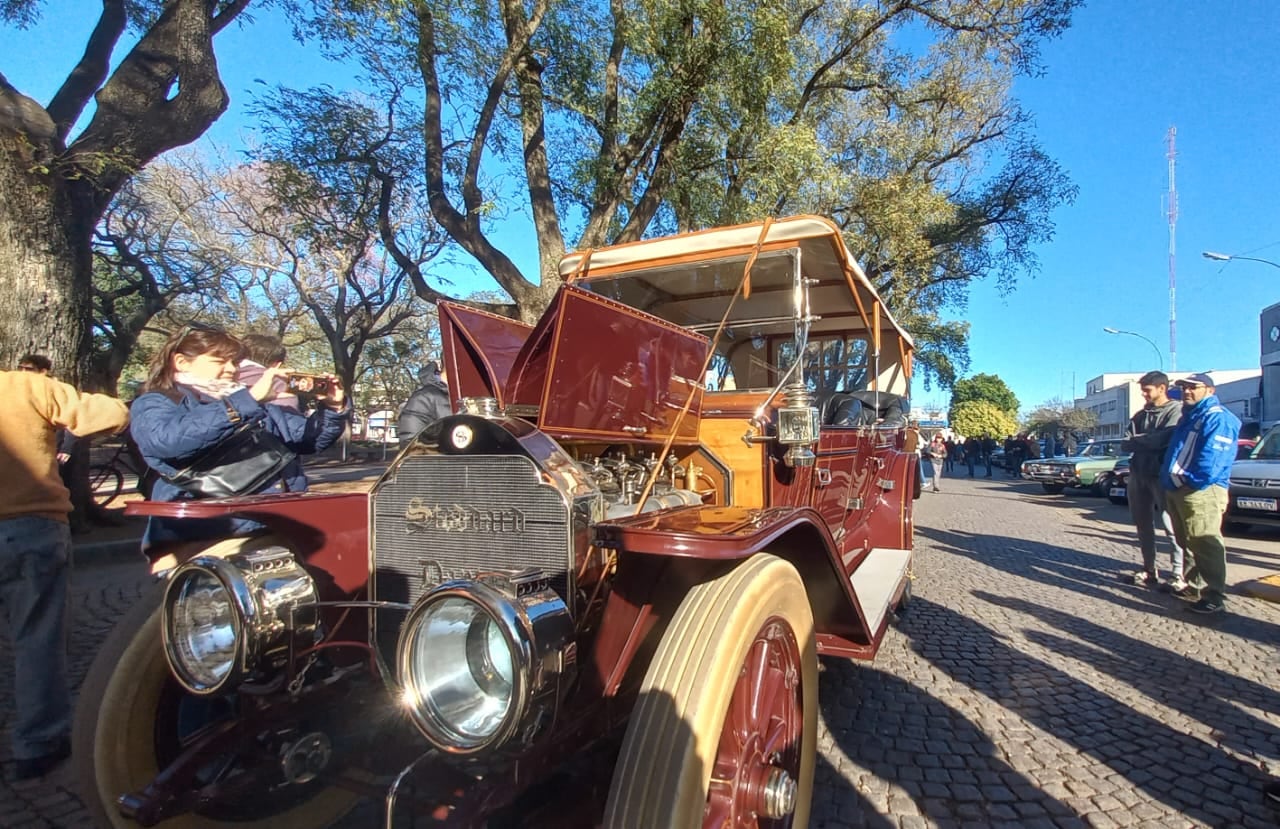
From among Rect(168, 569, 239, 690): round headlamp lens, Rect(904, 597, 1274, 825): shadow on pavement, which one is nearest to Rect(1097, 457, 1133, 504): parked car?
Rect(904, 597, 1274, 825): shadow on pavement

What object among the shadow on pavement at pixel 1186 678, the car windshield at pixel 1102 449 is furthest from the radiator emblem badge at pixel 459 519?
the car windshield at pixel 1102 449

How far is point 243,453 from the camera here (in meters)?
2.48

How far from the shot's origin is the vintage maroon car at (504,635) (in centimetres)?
146

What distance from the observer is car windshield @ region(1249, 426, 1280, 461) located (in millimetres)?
9469

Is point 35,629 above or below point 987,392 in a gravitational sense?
below

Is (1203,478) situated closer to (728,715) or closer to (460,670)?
(728,715)

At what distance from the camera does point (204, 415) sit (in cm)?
223

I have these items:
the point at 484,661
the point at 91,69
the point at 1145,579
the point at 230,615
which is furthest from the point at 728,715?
the point at 91,69

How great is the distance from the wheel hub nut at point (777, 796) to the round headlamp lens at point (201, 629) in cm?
145

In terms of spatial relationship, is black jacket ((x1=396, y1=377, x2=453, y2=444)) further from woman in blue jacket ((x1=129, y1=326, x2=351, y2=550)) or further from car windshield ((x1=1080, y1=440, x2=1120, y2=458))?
car windshield ((x1=1080, y1=440, x2=1120, y2=458))

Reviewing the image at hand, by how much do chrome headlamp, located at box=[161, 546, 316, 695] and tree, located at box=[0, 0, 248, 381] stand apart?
21.2 ft

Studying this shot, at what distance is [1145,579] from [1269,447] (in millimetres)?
5994

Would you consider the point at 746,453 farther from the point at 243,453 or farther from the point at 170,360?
the point at 170,360

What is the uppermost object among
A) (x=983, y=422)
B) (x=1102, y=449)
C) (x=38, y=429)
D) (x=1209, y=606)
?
(x=983, y=422)
